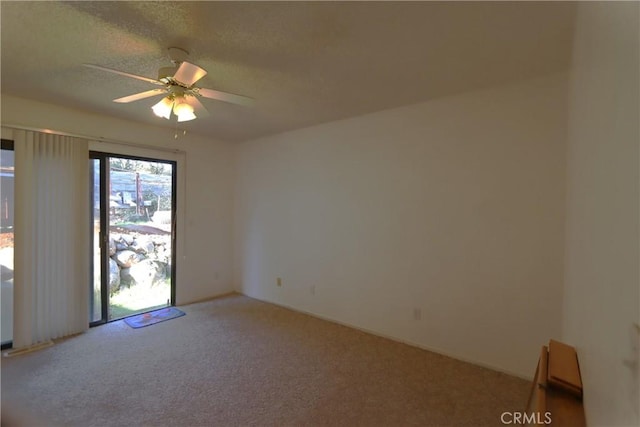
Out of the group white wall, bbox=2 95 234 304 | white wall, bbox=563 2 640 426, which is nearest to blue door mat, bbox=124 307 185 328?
white wall, bbox=2 95 234 304

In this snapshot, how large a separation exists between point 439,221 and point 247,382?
86.8 inches

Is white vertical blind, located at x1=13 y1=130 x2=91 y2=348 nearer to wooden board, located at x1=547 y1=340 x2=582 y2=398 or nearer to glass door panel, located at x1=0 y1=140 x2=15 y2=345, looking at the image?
glass door panel, located at x1=0 y1=140 x2=15 y2=345

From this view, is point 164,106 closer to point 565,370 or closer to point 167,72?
point 167,72

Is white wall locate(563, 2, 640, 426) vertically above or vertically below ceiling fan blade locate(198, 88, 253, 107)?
below

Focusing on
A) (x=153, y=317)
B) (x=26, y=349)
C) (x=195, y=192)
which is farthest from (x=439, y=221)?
(x=26, y=349)

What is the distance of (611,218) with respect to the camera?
33.2 inches

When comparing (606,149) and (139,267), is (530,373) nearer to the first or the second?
(606,149)

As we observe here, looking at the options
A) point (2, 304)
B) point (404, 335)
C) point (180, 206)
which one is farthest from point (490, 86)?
point (2, 304)

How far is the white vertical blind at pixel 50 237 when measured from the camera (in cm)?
288

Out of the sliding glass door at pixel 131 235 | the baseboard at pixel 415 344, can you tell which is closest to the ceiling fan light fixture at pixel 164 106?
the sliding glass door at pixel 131 235

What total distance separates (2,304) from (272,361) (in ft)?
8.83

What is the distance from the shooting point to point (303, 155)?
3.95 metres

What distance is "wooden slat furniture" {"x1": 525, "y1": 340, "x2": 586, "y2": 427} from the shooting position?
114cm

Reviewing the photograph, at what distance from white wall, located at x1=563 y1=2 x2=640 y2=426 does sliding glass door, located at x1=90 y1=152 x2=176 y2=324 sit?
426cm
